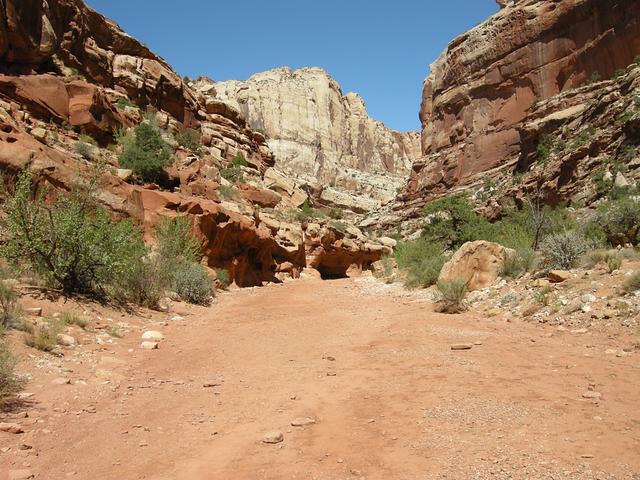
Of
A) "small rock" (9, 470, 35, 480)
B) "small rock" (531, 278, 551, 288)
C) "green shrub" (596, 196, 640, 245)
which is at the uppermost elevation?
"green shrub" (596, 196, 640, 245)

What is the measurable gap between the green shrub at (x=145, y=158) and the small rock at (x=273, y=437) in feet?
51.2

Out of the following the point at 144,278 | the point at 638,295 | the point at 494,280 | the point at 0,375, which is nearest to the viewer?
the point at 0,375

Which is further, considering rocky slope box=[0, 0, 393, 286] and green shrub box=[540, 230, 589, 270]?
rocky slope box=[0, 0, 393, 286]

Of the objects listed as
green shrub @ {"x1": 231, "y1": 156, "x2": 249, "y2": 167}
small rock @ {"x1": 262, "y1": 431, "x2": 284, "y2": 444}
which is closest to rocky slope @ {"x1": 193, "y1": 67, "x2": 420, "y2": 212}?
green shrub @ {"x1": 231, "y1": 156, "x2": 249, "y2": 167}

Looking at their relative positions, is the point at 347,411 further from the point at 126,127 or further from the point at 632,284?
Result: the point at 126,127

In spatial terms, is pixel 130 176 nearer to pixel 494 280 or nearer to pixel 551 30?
pixel 494 280

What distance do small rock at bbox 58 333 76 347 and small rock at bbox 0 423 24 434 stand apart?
2475 millimetres

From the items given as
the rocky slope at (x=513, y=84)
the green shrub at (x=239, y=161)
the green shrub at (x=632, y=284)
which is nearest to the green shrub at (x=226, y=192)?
the green shrub at (x=239, y=161)

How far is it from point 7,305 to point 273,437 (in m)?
4.36

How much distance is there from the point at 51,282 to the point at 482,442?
754 cm

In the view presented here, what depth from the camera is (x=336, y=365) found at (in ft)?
19.1

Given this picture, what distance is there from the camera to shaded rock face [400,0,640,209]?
36062 millimetres

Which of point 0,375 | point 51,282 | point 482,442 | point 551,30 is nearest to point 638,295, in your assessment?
point 482,442

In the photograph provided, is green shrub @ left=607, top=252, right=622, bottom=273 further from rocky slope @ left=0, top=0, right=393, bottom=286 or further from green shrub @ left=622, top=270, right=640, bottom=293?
rocky slope @ left=0, top=0, right=393, bottom=286
